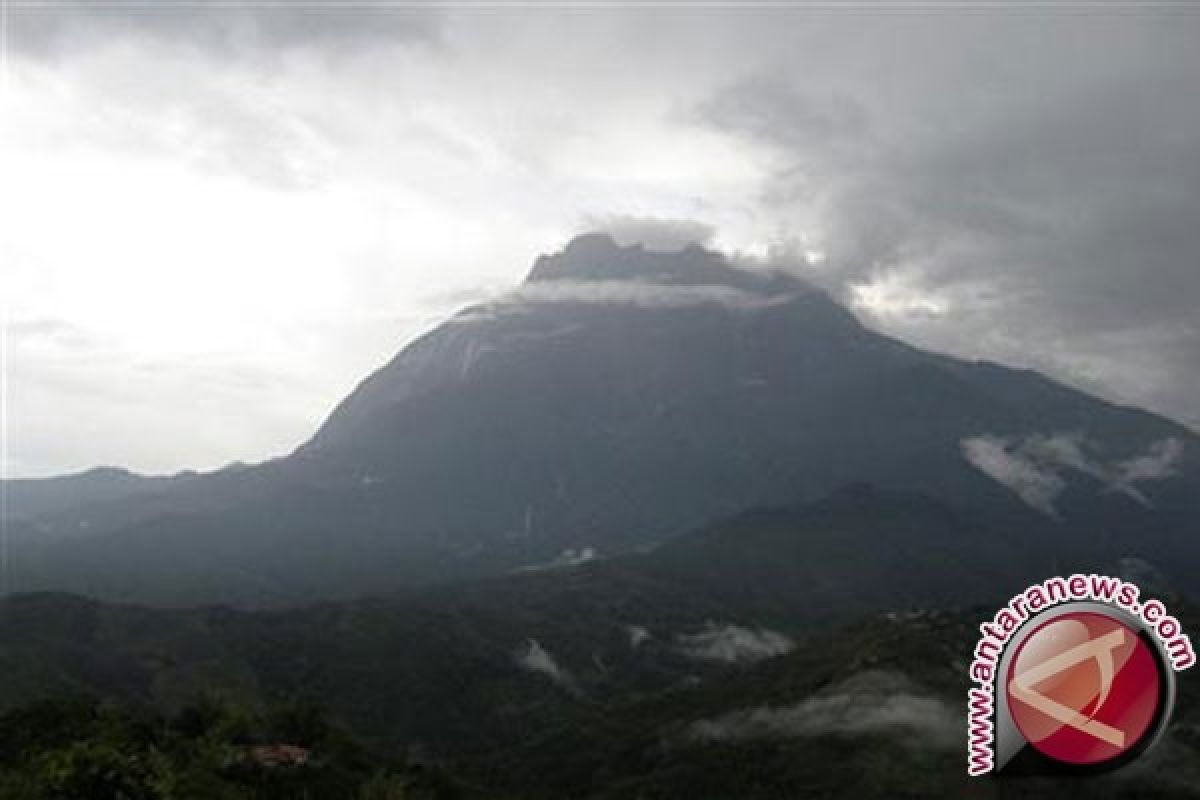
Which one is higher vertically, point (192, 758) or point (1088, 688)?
point (1088, 688)

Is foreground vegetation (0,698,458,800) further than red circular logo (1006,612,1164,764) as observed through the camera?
Yes

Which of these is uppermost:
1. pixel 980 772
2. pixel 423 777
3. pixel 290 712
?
pixel 980 772

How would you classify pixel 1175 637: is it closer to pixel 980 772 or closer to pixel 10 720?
pixel 980 772

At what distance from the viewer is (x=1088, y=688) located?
2412cm

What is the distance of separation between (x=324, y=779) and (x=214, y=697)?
1372 inches

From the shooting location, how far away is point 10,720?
78.6 m

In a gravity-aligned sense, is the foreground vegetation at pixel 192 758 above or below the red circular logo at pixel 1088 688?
below

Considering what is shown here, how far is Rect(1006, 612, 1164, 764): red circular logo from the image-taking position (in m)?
23.9

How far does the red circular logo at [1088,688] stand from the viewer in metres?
23.9

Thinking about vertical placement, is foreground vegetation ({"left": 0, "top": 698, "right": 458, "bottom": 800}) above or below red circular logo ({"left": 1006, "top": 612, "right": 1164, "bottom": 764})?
below

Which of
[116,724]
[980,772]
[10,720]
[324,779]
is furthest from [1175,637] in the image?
[10,720]

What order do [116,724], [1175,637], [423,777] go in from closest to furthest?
[1175,637] < [116,724] < [423,777]

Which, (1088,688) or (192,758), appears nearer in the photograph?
(1088,688)

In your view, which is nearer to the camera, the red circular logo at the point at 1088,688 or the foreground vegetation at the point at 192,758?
the red circular logo at the point at 1088,688
